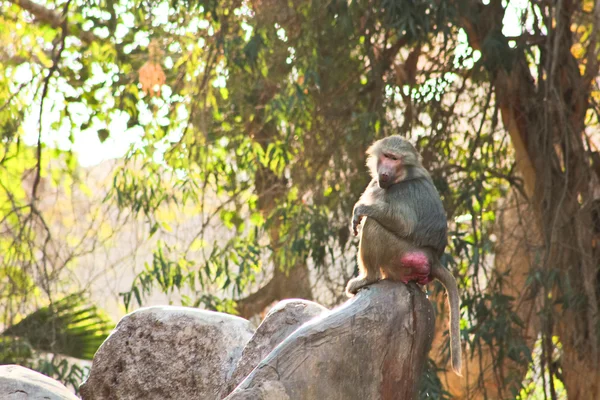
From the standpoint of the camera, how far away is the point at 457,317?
405 cm

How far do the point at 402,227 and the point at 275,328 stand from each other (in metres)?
1.12

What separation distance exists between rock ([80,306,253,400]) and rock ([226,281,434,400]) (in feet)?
4.69

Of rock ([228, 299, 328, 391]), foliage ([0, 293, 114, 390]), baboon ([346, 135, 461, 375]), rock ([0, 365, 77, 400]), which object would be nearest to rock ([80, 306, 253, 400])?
rock ([228, 299, 328, 391])

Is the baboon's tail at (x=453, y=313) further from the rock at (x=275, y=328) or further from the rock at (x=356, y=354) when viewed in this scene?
the rock at (x=275, y=328)

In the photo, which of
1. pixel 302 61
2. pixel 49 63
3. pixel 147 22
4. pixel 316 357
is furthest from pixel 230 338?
pixel 49 63

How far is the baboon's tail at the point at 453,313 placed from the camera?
3971 millimetres

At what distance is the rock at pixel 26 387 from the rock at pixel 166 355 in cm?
92

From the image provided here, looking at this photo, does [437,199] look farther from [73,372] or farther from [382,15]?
[73,372]

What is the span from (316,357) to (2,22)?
18.4 feet

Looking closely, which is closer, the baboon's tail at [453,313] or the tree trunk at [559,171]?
the baboon's tail at [453,313]

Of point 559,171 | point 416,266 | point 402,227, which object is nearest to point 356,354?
point 416,266

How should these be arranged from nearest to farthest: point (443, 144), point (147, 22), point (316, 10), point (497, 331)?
point (497, 331)
point (316, 10)
point (443, 144)
point (147, 22)

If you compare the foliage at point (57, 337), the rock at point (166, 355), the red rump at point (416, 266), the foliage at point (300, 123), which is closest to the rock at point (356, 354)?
the red rump at point (416, 266)

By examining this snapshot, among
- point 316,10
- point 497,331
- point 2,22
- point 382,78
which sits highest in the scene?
point 2,22
